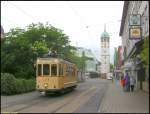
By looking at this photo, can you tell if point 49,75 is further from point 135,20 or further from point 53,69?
point 135,20

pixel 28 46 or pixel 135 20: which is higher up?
pixel 135 20

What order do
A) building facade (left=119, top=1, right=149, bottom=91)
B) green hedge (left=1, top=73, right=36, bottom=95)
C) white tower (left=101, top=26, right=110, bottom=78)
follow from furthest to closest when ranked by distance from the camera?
white tower (left=101, top=26, right=110, bottom=78) < building facade (left=119, top=1, right=149, bottom=91) < green hedge (left=1, top=73, right=36, bottom=95)

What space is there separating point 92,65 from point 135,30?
156057 millimetres

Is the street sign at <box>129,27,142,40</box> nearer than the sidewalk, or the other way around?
the sidewalk

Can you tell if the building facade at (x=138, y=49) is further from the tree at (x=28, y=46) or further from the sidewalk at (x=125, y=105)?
the tree at (x=28, y=46)

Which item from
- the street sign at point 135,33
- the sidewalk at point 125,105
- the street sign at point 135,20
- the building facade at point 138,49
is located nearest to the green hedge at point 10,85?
the sidewalk at point 125,105

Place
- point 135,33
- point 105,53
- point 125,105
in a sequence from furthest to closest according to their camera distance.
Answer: point 105,53 → point 135,33 → point 125,105

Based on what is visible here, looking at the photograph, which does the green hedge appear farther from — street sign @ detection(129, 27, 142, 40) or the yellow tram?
street sign @ detection(129, 27, 142, 40)

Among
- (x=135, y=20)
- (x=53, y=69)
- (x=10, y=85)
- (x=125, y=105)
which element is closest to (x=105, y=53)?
(x=135, y=20)

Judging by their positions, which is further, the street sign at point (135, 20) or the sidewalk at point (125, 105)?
the street sign at point (135, 20)

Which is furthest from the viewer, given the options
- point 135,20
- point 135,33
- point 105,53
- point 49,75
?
point 105,53

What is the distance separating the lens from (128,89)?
43844 millimetres

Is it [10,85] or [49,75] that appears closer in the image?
[49,75]

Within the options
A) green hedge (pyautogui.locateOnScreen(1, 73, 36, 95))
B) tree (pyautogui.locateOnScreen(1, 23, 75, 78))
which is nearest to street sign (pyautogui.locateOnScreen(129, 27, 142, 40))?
tree (pyautogui.locateOnScreen(1, 23, 75, 78))
